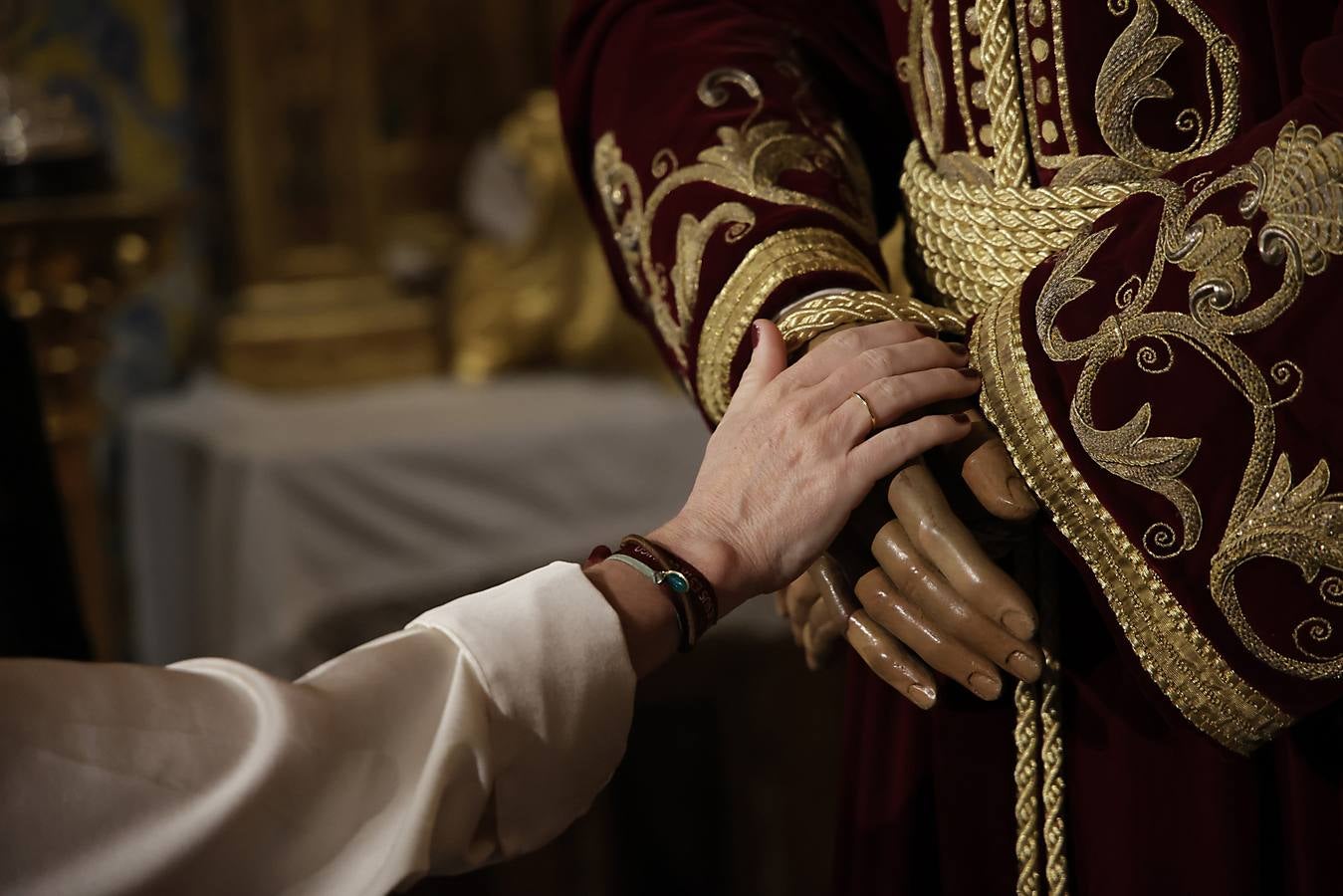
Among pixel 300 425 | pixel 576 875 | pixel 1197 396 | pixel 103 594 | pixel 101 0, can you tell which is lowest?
pixel 576 875

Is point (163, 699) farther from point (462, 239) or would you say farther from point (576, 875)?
point (462, 239)

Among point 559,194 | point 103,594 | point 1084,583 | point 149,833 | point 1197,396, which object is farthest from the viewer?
point 559,194

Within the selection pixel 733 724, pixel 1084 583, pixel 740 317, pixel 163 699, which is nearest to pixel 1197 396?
pixel 1084 583

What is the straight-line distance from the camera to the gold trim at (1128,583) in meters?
0.66

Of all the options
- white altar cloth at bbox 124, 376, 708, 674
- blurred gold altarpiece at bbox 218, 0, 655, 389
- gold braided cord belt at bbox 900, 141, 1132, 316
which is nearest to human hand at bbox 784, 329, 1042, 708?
gold braided cord belt at bbox 900, 141, 1132, 316

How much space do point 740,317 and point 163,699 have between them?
1.18 ft

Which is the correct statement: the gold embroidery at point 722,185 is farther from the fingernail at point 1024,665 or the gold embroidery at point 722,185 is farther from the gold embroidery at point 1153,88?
the fingernail at point 1024,665

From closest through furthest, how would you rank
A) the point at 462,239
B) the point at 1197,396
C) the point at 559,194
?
1. the point at 1197,396
2. the point at 559,194
3. the point at 462,239

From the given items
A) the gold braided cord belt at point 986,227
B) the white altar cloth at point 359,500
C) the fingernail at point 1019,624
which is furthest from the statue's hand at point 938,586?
the white altar cloth at point 359,500

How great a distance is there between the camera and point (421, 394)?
2.20 metres

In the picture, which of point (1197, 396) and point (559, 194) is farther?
point (559, 194)

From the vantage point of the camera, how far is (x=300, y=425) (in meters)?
2.01

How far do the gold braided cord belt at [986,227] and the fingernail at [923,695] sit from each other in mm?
192

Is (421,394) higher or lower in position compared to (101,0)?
lower
